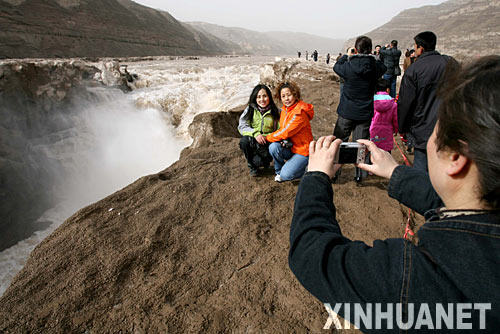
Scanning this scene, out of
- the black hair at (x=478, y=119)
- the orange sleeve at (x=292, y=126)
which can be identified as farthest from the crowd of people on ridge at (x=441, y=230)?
the orange sleeve at (x=292, y=126)

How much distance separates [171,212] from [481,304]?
9.96 feet

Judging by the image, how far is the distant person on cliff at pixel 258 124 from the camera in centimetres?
369

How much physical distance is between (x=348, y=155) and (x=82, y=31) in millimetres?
Result: 45873

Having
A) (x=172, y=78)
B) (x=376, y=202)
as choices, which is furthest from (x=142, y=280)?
(x=172, y=78)

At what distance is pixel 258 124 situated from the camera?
3791mm

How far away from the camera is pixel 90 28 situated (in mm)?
37000

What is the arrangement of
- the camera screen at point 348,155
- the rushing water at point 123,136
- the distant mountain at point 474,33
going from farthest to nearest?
1. the distant mountain at point 474,33
2. the rushing water at point 123,136
3. the camera screen at point 348,155

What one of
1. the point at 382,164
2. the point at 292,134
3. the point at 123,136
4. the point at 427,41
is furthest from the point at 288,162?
the point at 123,136

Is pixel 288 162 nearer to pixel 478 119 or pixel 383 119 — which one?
pixel 383 119

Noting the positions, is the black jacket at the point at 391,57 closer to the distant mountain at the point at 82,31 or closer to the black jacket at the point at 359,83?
the black jacket at the point at 359,83

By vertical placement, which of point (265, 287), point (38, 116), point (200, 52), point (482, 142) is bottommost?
point (265, 287)

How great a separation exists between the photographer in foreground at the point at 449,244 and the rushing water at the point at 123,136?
350 inches

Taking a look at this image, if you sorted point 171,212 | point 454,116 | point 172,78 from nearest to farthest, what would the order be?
point 454,116, point 171,212, point 172,78

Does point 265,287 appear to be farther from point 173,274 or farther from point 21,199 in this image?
point 21,199
